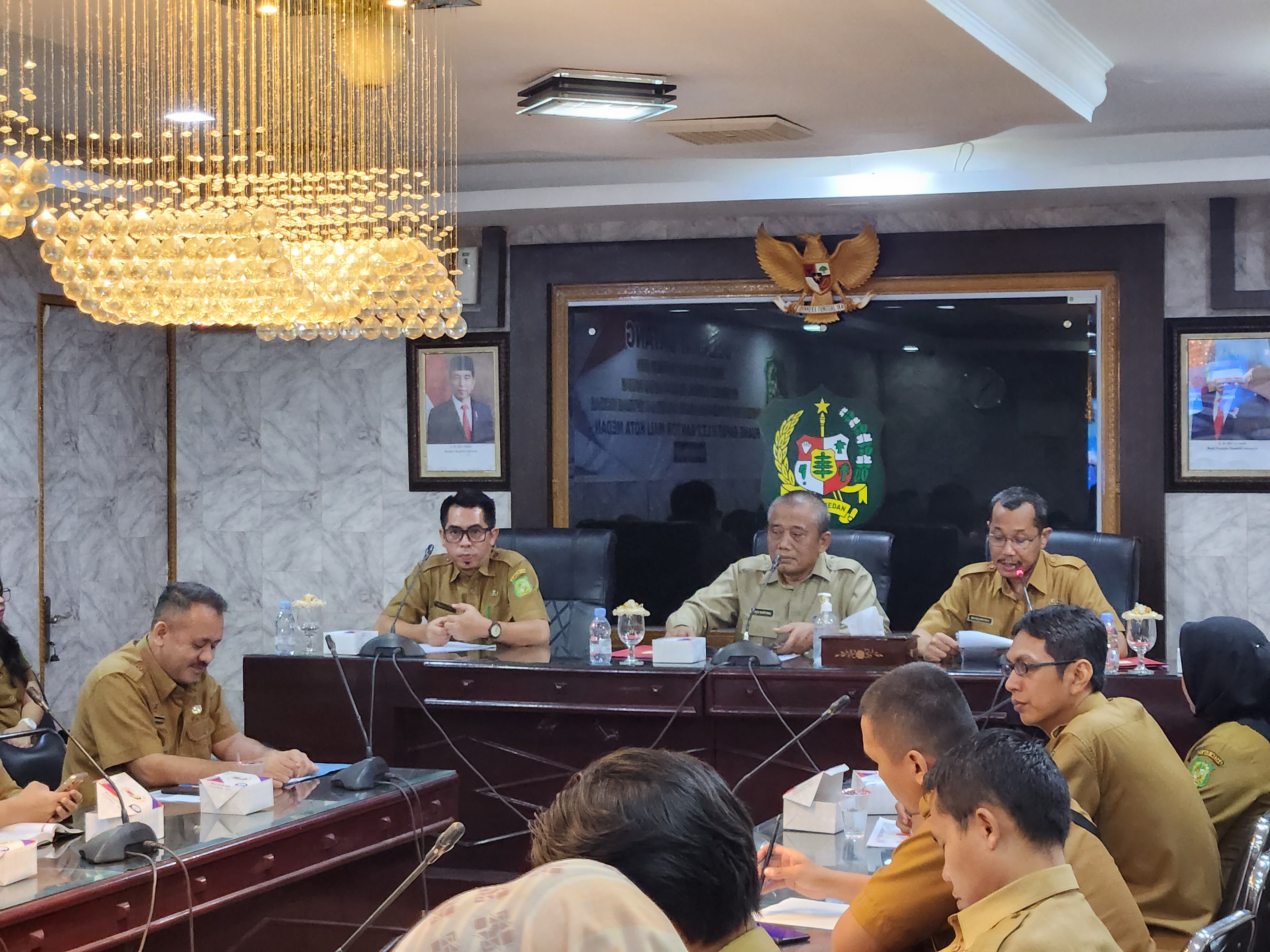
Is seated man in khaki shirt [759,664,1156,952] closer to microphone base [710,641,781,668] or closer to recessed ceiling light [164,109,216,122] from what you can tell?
microphone base [710,641,781,668]

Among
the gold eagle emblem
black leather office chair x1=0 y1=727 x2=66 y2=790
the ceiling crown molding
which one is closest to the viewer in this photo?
the ceiling crown molding

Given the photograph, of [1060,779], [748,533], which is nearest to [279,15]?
[1060,779]

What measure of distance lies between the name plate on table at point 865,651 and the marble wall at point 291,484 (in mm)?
2691

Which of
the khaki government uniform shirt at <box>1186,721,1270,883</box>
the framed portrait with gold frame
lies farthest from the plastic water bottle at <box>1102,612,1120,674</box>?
the framed portrait with gold frame

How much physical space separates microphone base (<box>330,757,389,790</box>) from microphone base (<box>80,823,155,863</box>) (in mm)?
647

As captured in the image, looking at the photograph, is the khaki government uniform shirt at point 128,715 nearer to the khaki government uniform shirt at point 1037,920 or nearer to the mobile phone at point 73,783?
the mobile phone at point 73,783

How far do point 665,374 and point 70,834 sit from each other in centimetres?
409

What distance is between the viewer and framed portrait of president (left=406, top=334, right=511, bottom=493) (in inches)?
261

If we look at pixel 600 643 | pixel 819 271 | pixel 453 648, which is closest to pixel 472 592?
pixel 453 648

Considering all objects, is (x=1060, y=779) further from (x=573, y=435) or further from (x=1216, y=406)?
(x=573, y=435)

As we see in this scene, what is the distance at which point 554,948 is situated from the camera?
846 millimetres

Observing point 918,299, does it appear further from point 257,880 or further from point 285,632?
point 257,880

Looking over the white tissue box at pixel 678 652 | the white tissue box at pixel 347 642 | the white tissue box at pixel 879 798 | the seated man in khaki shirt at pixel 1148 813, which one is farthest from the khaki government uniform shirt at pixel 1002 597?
the white tissue box at pixel 347 642

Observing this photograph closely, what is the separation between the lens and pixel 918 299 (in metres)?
6.21
